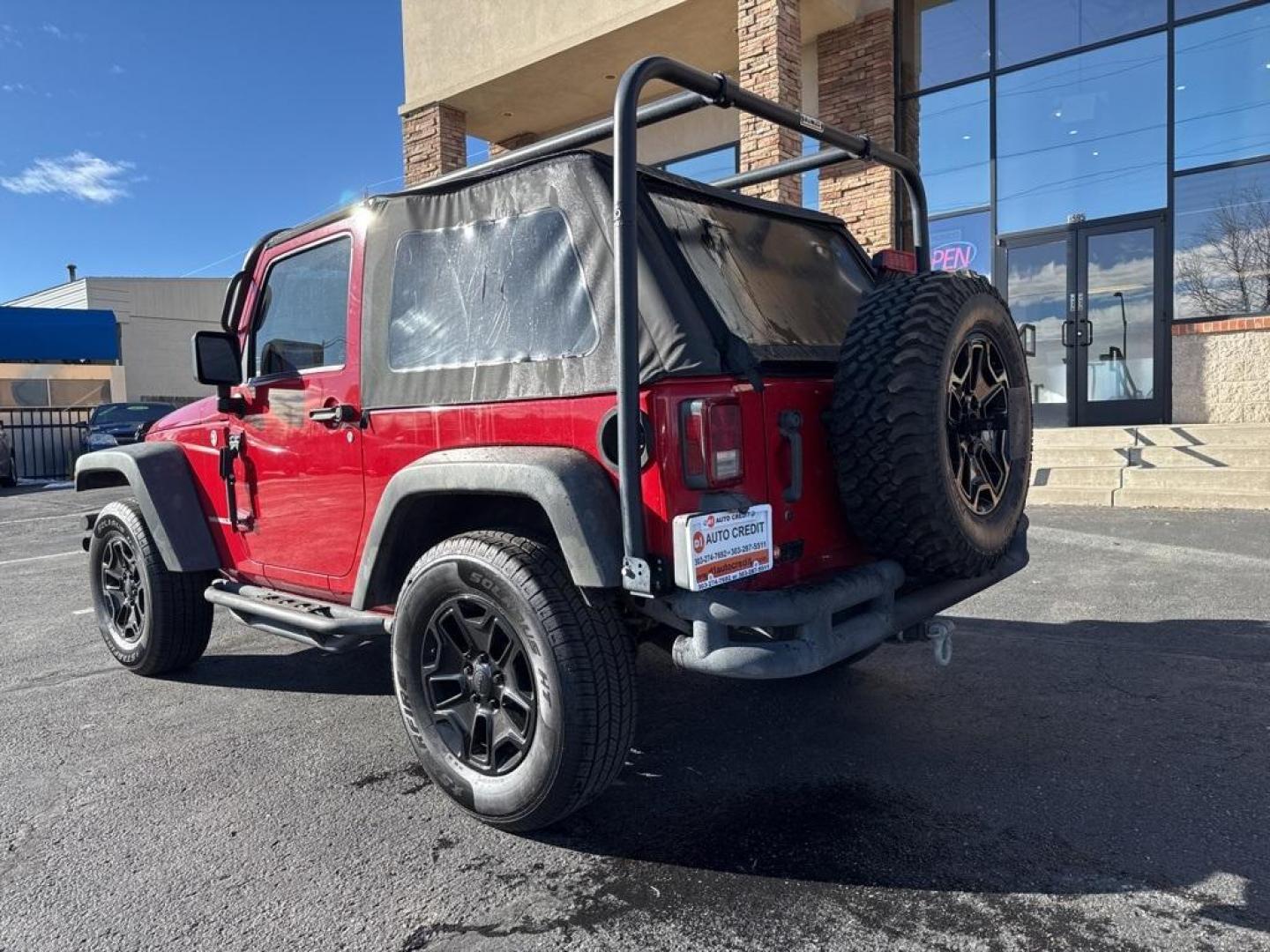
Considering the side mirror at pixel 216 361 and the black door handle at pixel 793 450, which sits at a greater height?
the side mirror at pixel 216 361

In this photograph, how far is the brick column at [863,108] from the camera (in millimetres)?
10641

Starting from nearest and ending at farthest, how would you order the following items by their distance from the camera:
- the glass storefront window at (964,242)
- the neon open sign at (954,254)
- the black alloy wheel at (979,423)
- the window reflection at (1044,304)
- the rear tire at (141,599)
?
1. the black alloy wheel at (979,423)
2. the rear tire at (141,599)
3. the window reflection at (1044,304)
4. the glass storefront window at (964,242)
5. the neon open sign at (954,254)

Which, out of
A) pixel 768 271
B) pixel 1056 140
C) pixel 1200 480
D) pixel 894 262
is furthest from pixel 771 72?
pixel 768 271

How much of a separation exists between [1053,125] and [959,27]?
181 centimetres

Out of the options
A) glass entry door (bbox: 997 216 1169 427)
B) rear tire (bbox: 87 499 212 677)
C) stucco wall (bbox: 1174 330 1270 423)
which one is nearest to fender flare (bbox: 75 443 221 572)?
rear tire (bbox: 87 499 212 677)

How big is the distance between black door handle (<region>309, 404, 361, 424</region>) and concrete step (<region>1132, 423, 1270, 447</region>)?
889cm

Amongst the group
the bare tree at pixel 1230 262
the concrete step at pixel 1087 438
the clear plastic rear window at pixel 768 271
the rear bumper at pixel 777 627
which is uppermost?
the bare tree at pixel 1230 262

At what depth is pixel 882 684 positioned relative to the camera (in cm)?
410

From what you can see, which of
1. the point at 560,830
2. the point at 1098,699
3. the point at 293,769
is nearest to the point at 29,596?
the point at 293,769

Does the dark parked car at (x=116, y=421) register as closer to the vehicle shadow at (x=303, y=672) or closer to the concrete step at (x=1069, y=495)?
the vehicle shadow at (x=303, y=672)

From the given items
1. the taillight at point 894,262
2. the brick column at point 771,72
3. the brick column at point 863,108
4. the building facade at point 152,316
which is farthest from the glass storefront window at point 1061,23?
the building facade at point 152,316

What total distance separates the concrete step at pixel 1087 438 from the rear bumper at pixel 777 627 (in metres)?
8.25

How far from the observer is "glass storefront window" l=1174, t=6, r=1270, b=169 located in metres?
10.0

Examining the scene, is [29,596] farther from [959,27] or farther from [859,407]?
[959,27]
